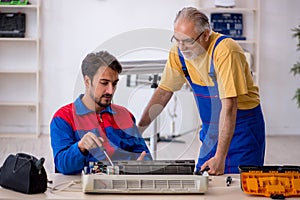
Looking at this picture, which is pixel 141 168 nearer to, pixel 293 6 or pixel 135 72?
pixel 135 72

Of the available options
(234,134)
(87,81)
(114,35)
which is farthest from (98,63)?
(114,35)

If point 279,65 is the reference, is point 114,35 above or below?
above

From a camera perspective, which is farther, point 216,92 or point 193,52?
point 216,92

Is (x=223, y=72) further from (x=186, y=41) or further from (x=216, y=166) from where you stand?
(x=216, y=166)

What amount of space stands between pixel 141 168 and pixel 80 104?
499 mm

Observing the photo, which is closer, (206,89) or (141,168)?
(141,168)

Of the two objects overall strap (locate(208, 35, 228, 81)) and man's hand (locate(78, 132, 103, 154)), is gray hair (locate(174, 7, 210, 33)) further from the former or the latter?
man's hand (locate(78, 132, 103, 154))

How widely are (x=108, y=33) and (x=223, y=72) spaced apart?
4.08 meters

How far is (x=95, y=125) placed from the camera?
8.30 ft

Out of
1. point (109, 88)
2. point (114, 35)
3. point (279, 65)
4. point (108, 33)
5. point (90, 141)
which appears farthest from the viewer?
point (279, 65)

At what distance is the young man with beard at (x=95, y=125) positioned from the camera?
242cm

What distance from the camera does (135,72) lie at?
10.7 feet

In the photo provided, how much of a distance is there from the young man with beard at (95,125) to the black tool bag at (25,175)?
0.26m

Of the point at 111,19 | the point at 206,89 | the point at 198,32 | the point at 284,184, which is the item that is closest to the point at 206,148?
the point at 206,89
